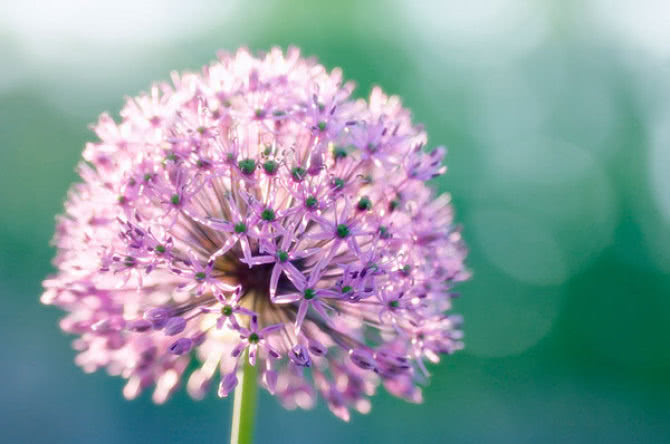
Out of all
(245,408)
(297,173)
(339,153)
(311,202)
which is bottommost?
(245,408)

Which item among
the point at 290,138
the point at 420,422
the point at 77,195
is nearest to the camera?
the point at 290,138

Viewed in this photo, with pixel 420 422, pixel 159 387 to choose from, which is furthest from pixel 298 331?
pixel 420 422

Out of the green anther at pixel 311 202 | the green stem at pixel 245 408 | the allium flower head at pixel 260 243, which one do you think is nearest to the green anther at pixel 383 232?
the allium flower head at pixel 260 243

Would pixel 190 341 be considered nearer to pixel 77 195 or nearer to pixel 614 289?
pixel 77 195

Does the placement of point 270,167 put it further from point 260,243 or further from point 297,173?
point 260,243

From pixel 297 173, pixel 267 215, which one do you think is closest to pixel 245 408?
pixel 267 215

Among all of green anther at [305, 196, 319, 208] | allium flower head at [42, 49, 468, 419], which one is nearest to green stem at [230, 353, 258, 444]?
allium flower head at [42, 49, 468, 419]

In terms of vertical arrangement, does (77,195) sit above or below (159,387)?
above
